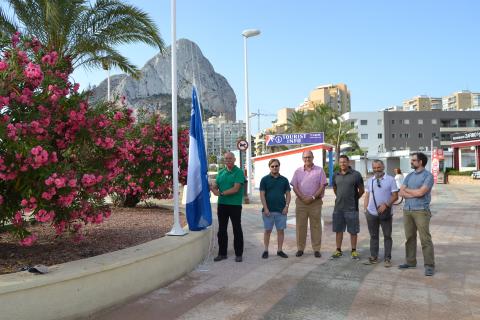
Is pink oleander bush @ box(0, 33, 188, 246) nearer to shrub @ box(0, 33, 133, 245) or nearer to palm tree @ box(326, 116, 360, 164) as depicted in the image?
shrub @ box(0, 33, 133, 245)

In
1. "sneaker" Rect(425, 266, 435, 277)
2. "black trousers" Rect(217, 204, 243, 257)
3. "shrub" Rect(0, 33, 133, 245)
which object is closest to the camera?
"shrub" Rect(0, 33, 133, 245)

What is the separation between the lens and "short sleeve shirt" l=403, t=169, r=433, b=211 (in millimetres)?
6246

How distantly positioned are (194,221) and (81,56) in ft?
21.6

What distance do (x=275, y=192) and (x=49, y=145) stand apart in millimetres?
3598

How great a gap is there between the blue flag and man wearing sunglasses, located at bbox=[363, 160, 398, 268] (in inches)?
98.0

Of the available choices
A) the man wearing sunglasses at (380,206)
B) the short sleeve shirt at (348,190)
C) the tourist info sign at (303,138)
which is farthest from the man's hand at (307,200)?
the tourist info sign at (303,138)

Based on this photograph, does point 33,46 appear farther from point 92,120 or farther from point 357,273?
point 357,273

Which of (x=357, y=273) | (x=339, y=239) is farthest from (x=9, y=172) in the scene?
(x=339, y=239)

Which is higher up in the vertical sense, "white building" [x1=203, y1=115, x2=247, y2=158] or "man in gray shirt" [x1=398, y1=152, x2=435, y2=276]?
"white building" [x1=203, y1=115, x2=247, y2=158]

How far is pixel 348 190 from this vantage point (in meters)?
7.15

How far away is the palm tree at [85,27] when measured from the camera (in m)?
10.4

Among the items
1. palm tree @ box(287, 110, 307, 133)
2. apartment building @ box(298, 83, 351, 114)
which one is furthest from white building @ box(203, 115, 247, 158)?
palm tree @ box(287, 110, 307, 133)

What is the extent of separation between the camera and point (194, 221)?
277 inches

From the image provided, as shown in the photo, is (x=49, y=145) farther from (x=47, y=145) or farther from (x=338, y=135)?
(x=338, y=135)
